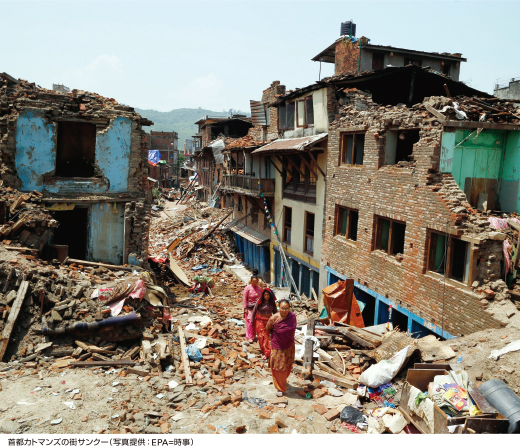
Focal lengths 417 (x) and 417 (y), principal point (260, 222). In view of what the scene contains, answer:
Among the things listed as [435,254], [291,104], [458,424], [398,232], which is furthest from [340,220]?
[458,424]

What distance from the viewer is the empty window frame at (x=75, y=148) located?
53.2 ft

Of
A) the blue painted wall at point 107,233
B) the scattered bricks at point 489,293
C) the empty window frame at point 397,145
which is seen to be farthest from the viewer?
the blue painted wall at point 107,233

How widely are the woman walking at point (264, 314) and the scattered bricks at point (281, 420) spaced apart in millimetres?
2374

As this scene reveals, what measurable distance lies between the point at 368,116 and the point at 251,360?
8947 mm

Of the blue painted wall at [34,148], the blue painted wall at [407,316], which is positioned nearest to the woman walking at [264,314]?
the blue painted wall at [407,316]

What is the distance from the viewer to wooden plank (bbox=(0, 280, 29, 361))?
918 centimetres

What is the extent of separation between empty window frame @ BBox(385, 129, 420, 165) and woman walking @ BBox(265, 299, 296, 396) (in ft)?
25.6

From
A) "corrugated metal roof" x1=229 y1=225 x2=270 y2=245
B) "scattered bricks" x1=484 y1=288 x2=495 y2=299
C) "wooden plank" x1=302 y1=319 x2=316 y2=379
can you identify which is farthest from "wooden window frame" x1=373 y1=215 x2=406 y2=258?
"corrugated metal roof" x1=229 y1=225 x2=270 y2=245

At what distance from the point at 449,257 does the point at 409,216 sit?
5.77 feet

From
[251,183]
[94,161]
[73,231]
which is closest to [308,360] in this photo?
[94,161]

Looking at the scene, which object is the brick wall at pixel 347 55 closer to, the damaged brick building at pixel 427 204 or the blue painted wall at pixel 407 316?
the damaged brick building at pixel 427 204

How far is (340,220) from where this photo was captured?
1620 centimetres

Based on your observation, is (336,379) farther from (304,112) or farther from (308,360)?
(304,112)

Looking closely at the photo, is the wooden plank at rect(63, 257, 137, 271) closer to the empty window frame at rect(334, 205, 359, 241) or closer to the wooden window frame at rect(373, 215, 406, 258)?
the empty window frame at rect(334, 205, 359, 241)
